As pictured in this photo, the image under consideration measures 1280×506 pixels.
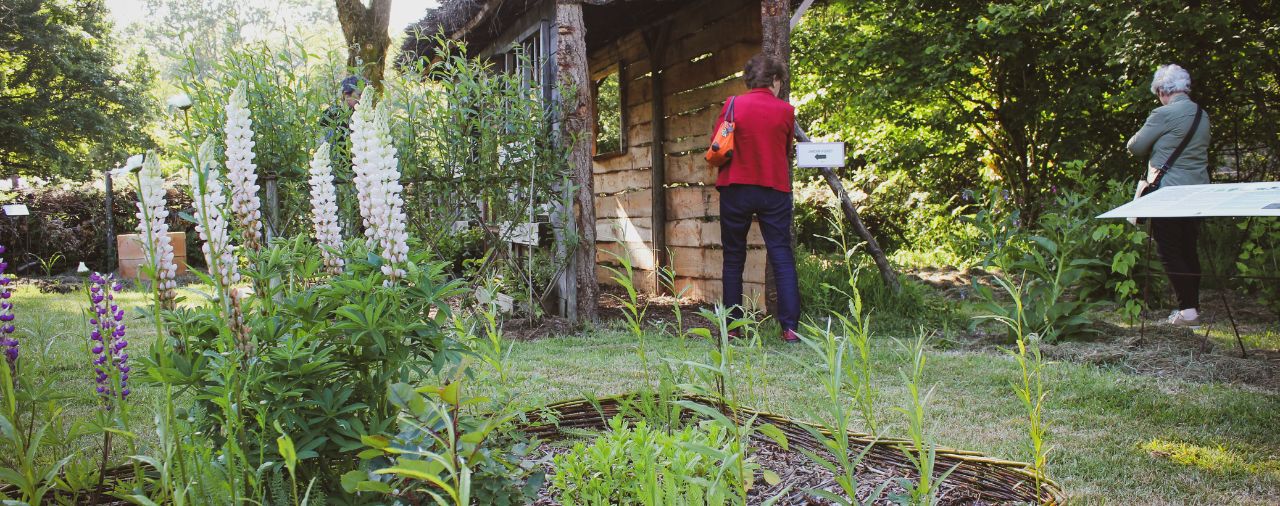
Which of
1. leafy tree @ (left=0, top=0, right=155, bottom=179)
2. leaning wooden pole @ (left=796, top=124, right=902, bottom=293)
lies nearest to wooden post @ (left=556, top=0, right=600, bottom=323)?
leaning wooden pole @ (left=796, top=124, right=902, bottom=293)

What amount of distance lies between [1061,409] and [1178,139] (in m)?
3.17

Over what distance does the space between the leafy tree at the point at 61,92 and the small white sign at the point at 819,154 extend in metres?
14.2

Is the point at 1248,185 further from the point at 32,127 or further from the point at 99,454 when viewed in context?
the point at 32,127

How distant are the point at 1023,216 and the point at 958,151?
1336 millimetres

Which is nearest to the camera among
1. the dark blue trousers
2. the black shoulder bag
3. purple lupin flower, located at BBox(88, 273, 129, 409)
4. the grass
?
purple lupin flower, located at BBox(88, 273, 129, 409)

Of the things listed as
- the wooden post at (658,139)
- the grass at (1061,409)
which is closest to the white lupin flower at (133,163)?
the grass at (1061,409)

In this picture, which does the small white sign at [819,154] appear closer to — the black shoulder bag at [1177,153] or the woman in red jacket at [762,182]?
the woman in red jacket at [762,182]

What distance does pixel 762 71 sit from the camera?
480cm

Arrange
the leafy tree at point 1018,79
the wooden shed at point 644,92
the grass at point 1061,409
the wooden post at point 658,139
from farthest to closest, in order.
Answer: the wooden post at point 658,139 < the leafy tree at point 1018,79 < the wooden shed at point 644,92 < the grass at point 1061,409

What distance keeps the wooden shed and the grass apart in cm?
182

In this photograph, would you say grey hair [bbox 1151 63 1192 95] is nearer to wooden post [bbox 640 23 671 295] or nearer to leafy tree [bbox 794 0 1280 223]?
leafy tree [bbox 794 0 1280 223]

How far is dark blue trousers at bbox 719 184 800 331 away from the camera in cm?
486

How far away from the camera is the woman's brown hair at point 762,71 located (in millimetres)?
4809

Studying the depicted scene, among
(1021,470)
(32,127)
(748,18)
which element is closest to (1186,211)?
(1021,470)
